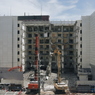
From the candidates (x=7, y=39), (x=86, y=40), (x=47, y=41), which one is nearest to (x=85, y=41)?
(x=86, y=40)

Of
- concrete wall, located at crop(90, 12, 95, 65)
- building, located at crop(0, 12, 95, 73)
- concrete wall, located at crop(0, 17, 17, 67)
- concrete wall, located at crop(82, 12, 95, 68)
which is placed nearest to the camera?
Result: concrete wall, located at crop(90, 12, 95, 65)

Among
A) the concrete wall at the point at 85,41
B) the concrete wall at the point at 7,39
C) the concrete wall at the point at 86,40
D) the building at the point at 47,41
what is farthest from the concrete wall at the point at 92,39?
the concrete wall at the point at 7,39

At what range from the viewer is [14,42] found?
45.8 m

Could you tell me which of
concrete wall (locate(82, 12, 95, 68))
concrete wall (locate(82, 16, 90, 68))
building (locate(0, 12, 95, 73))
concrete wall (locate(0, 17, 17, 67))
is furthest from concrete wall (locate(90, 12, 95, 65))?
concrete wall (locate(0, 17, 17, 67))

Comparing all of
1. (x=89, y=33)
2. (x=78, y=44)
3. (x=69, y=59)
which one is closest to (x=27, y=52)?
(x=69, y=59)

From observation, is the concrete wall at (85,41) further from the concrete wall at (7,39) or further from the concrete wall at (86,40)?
the concrete wall at (7,39)

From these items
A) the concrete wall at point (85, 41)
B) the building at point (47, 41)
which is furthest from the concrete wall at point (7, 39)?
the concrete wall at point (85, 41)

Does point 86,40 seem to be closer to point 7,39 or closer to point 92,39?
point 92,39

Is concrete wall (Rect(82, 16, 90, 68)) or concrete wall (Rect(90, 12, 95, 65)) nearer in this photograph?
concrete wall (Rect(90, 12, 95, 65))

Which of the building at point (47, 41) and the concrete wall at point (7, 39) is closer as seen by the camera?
the building at point (47, 41)

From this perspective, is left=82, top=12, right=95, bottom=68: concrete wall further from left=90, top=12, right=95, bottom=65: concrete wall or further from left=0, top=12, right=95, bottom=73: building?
left=90, top=12, right=95, bottom=65: concrete wall

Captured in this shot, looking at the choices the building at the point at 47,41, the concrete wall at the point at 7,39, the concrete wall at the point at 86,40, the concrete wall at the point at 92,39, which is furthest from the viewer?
the concrete wall at the point at 7,39

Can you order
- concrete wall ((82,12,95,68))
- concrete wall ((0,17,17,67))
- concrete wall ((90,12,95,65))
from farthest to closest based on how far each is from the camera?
concrete wall ((0,17,17,67)), concrete wall ((82,12,95,68)), concrete wall ((90,12,95,65))

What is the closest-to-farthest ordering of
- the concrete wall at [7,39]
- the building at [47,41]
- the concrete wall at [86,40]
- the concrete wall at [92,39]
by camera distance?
1. the concrete wall at [92,39]
2. the concrete wall at [86,40]
3. the building at [47,41]
4. the concrete wall at [7,39]
